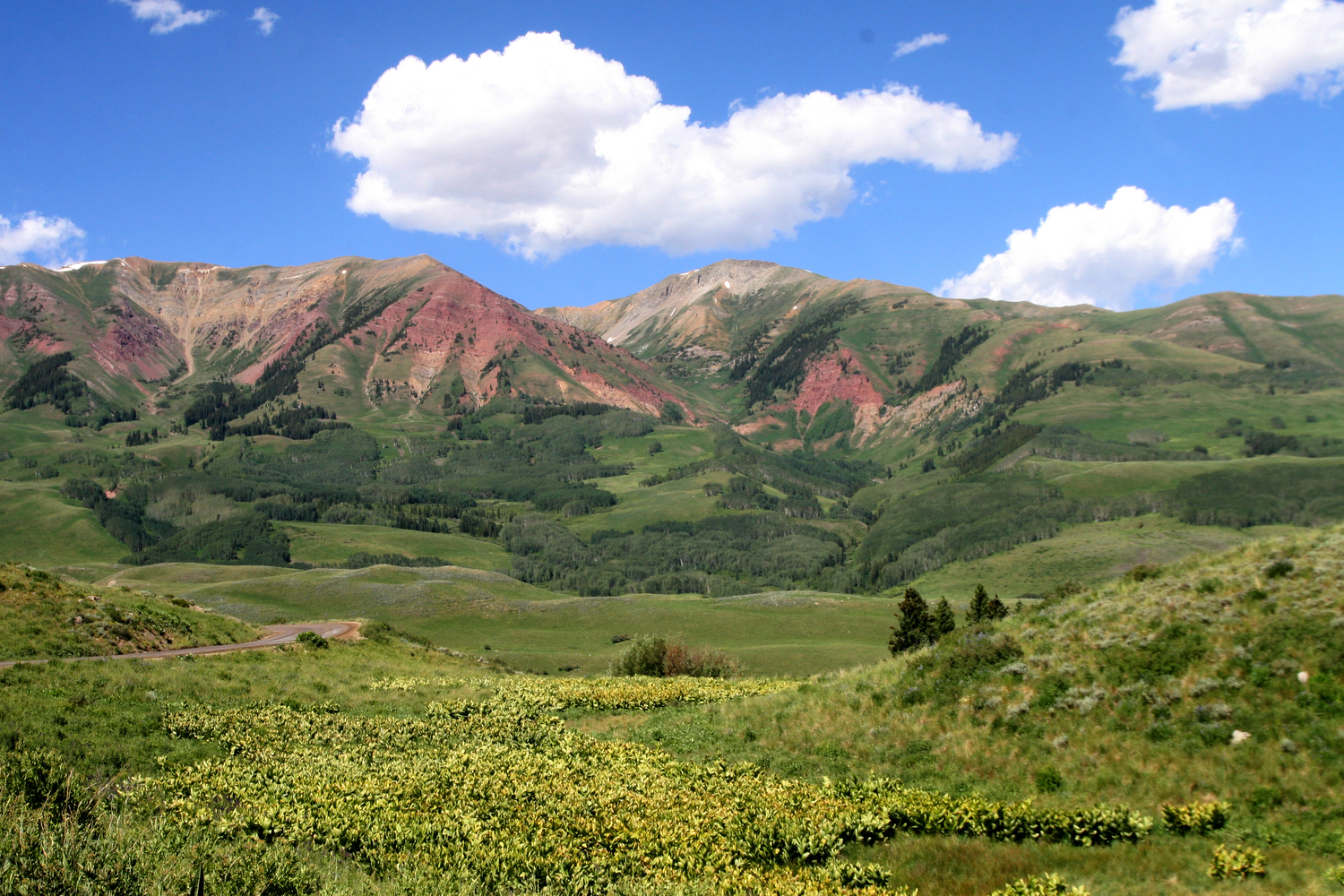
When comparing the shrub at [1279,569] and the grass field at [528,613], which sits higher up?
the shrub at [1279,569]

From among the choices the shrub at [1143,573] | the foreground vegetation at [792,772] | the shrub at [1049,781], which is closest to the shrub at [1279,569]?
the foreground vegetation at [792,772]

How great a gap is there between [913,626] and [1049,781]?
162 feet

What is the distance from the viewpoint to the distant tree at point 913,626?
6625 cm

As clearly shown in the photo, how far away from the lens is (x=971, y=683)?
27.0m

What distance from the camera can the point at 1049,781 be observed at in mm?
21266

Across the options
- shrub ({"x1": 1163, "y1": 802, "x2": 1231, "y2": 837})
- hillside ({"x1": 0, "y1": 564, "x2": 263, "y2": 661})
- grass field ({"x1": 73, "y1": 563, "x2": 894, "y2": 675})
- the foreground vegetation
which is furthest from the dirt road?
shrub ({"x1": 1163, "y1": 802, "x2": 1231, "y2": 837})

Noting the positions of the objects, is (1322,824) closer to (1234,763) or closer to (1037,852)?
(1234,763)

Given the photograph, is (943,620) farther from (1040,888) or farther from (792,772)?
(1040,888)

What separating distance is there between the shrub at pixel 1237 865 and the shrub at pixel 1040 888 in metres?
3.25

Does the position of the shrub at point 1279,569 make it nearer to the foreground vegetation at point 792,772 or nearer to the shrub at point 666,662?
the foreground vegetation at point 792,772

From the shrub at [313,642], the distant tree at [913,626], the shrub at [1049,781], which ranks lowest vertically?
the distant tree at [913,626]

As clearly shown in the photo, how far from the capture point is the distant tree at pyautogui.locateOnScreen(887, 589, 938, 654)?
66250 mm

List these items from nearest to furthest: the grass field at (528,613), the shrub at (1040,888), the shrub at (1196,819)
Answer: the shrub at (1040,888) < the shrub at (1196,819) < the grass field at (528,613)

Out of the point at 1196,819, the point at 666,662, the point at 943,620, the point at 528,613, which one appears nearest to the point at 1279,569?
the point at 1196,819
